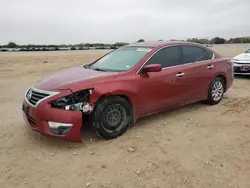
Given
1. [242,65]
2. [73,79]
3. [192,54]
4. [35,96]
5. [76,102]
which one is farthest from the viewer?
[242,65]

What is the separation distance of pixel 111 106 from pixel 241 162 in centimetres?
203

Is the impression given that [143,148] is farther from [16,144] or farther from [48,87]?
[16,144]

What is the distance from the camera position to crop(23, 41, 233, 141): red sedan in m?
3.95

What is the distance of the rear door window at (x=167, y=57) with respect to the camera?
5003 millimetres

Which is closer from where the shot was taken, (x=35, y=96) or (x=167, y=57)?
(x=35, y=96)

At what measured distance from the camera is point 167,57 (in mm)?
5246

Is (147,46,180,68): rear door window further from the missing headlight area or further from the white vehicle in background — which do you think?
the white vehicle in background

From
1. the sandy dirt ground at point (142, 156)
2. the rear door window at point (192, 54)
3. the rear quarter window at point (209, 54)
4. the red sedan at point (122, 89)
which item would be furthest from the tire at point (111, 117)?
the rear quarter window at point (209, 54)

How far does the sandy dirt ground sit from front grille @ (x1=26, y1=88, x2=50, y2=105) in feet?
2.21

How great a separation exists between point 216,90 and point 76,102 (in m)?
3.67

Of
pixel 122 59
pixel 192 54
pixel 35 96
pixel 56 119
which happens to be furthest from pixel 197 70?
pixel 35 96

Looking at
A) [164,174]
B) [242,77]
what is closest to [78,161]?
[164,174]

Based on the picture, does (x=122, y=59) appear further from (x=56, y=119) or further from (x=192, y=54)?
(x=56, y=119)

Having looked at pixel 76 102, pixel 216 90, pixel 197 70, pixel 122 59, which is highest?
pixel 122 59
